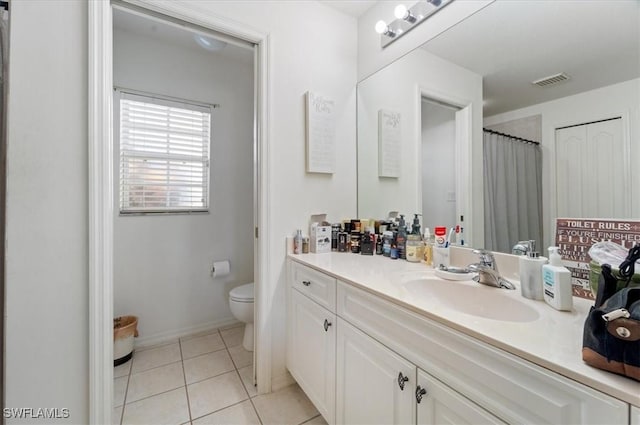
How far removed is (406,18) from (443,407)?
1836 millimetres

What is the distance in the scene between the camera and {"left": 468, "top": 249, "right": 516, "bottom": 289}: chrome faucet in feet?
3.28

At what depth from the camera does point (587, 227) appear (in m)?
0.93

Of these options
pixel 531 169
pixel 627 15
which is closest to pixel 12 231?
pixel 531 169

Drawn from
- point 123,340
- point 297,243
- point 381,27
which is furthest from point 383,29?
point 123,340

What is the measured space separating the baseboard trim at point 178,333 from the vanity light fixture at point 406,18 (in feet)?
8.46

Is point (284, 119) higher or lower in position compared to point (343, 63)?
lower

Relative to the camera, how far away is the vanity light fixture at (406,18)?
1427 millimetres

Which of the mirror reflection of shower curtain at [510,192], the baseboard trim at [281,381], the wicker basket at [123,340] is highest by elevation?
the mirror reflection of shower curtain at [510,192]

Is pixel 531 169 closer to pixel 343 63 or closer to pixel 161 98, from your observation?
pixel 343 63

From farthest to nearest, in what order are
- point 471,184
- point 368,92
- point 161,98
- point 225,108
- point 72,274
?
point 225,108, point 161,98, point 368,92, point 471,184, point 72,274

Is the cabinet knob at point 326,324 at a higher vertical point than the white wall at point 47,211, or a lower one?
lower

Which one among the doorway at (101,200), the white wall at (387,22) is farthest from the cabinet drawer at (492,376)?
the white wall at (387,22)

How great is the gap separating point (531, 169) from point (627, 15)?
0.53m

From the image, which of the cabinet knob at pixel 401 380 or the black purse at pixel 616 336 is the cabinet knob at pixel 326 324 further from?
the black purse at pixel 616 336
